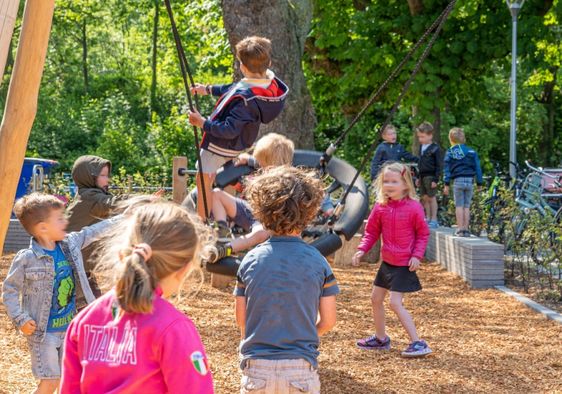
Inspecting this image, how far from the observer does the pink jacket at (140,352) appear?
2.14 metres

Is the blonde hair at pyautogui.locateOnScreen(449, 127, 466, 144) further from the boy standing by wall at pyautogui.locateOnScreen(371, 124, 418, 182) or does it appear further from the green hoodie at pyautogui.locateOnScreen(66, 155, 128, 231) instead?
the green hoodie at pyautogui.locateOnScreen(66, 155, 128, 231)

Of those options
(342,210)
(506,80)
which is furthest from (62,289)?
(506,80)

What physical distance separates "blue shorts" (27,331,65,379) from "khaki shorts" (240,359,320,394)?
1324mm

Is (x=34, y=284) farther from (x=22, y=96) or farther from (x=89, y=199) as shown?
(x=89, y=199)

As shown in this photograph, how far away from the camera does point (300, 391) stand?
325 centimetres

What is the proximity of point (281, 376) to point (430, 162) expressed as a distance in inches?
377

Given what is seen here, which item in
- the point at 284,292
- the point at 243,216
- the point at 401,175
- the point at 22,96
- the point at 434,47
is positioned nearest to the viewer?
the point at 284,292

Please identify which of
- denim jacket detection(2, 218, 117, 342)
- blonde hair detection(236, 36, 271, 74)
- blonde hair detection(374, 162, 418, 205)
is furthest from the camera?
blonde hair detection(374, 162, 418, 205)

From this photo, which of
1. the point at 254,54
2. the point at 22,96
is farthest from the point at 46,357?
the point at 254,54

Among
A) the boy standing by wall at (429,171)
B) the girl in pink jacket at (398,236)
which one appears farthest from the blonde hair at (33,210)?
the boy standing by wall at (429,171)

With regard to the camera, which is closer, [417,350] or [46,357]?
[46,357]

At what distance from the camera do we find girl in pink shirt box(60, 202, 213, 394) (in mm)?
2141

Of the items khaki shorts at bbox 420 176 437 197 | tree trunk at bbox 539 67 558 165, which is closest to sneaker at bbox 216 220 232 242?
khaki shorts at bbox 420 176 437 197

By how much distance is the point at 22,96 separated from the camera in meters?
4.13
